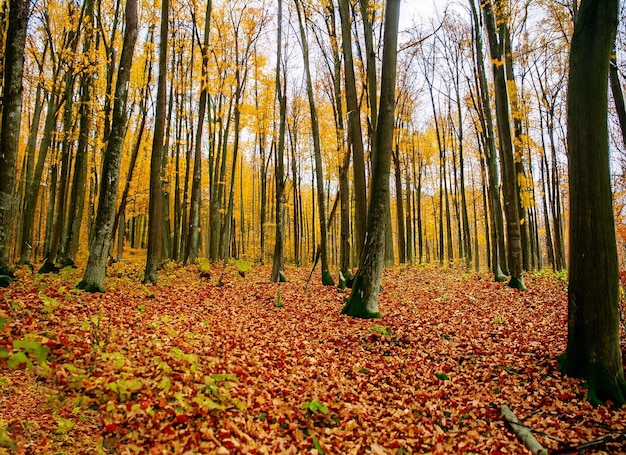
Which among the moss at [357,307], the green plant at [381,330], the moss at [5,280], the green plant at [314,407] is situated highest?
the moss at [5,280]

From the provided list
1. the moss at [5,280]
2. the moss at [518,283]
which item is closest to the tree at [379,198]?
the moss at [518,283]

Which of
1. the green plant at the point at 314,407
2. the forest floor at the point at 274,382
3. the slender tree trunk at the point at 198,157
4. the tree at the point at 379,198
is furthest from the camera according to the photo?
the slender tree trunk at the point at 198,157

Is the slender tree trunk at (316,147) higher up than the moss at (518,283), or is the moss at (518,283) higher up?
the slender tree trunk at (316,147)

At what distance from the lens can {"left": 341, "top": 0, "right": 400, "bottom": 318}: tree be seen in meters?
7.64

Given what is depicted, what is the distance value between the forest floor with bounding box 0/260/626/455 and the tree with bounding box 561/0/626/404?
1.60 ft

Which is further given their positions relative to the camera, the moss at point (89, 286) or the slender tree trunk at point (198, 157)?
the slender tree trunk at point (198, 157)

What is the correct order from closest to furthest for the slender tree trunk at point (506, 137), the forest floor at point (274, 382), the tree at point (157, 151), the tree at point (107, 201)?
the forest floor at point (274, 382)
the tree at point (107, 201)
the tree at point (157, 151)
the slender tree trunk at point (506, 137)

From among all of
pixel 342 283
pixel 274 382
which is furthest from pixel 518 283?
pixel 274 382

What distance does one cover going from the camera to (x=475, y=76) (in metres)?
15.0

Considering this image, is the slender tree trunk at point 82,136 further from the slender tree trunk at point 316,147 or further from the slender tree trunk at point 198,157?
the slender tree trunk at point 316,147

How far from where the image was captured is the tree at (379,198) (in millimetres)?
7637

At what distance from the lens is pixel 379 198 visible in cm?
763

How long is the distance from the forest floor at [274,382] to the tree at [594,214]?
0.49m

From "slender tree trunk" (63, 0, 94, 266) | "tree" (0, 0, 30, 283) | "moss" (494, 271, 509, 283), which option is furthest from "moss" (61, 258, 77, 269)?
"moss" (494, 271, 509, 283)
